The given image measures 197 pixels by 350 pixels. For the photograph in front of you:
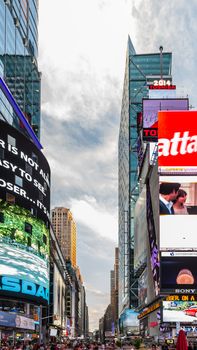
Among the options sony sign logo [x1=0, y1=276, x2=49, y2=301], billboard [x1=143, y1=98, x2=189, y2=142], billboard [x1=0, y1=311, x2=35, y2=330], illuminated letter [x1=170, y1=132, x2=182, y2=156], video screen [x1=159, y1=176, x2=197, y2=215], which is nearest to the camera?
billboard [x1=0, y1=311, x2=35, y2=330]

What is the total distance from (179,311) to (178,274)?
5.34 meters

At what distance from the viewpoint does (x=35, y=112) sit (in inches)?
4889

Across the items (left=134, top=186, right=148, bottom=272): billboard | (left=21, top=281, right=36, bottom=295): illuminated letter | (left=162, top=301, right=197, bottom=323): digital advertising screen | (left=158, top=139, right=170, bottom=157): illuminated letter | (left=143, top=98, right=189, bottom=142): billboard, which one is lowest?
(left=162, top=301, right=197, bottom=323): digital advertising screen

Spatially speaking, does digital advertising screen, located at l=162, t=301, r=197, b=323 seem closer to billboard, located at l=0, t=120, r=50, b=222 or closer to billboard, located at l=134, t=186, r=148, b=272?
billboard, located at l=0, t=120, r=50, b=222

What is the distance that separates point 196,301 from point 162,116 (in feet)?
93.4

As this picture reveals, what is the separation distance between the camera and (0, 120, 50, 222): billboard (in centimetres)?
7088

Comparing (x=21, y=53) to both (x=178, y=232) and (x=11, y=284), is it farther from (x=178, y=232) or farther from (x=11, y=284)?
(x=11, y=284)

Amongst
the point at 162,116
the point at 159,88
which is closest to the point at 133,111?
the point at 159,88

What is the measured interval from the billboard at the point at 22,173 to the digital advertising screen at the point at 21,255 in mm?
1664

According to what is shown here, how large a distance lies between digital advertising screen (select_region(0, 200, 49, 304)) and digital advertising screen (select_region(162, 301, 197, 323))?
18.9 meters

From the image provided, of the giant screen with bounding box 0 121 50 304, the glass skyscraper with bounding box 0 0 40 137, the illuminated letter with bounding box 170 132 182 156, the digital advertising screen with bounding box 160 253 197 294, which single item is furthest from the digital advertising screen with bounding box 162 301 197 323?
the glass skyscraper with bounding box 0 0 40 137

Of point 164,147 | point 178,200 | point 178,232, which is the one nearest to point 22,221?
point 178,232

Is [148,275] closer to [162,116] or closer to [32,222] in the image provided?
[162,116]

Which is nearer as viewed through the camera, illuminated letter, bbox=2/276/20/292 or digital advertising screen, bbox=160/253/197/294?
illuminated letter, bbox=2/276/20/292
